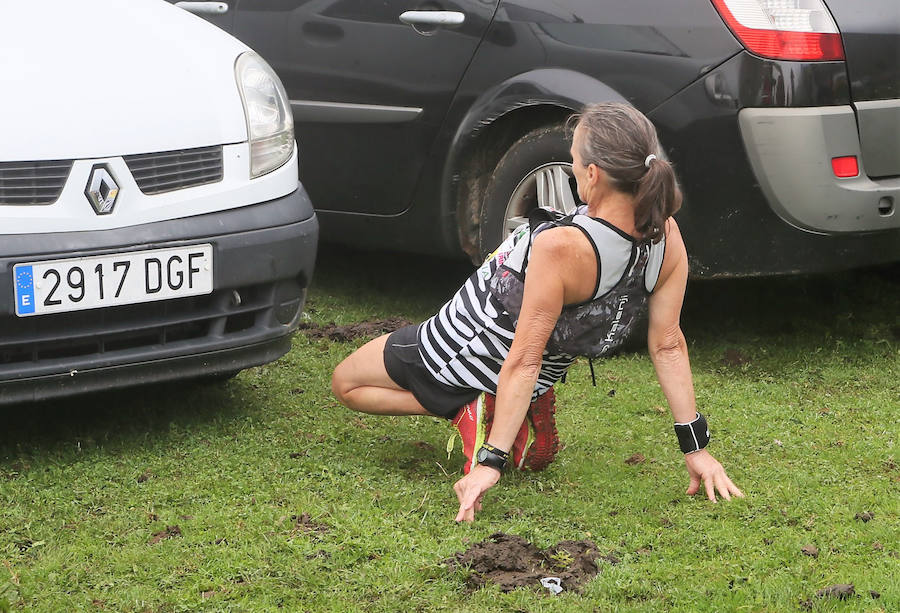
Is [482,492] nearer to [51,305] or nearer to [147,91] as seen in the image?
[51,305]

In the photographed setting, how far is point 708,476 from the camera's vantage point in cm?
326

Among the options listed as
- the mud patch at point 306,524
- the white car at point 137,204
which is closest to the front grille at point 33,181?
the white car at point 137,204

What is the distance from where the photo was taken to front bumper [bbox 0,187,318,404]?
321cm

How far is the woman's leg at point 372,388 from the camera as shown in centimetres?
358

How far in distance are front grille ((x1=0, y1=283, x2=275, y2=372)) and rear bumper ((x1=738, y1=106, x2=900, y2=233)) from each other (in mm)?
1646

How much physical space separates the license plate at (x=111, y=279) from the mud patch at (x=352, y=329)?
1.38m

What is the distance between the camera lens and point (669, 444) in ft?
12.4

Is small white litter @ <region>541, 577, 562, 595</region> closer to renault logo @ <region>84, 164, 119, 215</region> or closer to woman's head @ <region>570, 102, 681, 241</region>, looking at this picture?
woman's head @ <region>570, 102, 681, 241</region>

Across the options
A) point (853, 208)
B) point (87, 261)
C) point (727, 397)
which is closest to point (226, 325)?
→ point (87, 261)

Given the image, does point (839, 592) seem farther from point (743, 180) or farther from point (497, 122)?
point (497, 122)

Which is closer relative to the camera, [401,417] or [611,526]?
[611,526]

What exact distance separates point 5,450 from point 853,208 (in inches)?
108

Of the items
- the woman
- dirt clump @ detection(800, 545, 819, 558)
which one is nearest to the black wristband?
the woman

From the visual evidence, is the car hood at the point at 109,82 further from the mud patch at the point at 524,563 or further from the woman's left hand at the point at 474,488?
the mud patch at the point at 524,563
